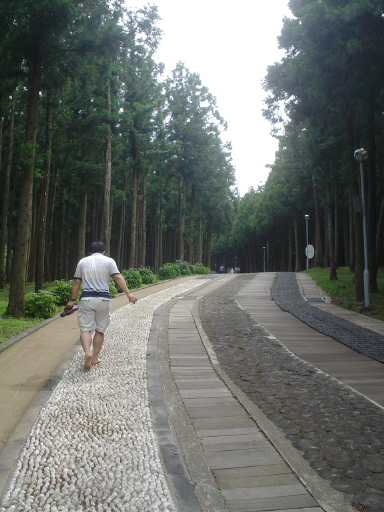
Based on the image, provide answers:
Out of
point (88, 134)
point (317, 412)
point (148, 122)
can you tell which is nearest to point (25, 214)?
point (317, 412)

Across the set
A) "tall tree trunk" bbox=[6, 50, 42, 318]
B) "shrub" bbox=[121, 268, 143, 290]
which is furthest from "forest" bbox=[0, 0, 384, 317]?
"shrub" bbox=[121, 268, 143, 290]

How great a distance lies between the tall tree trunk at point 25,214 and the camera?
12.3 metres

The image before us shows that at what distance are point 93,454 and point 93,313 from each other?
301 cm

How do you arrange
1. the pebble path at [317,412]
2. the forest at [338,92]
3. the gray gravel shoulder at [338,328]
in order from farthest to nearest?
the forest at [338,92] < the gray gravel shoulder at [338,328] < the pebble path at [317,412]

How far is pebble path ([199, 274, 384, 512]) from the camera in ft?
12.0

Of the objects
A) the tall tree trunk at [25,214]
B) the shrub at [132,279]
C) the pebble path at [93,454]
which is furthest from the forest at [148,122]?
the pebble path at [93,454]

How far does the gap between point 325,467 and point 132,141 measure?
26.1m

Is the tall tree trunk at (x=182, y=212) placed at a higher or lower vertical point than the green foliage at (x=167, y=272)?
higher

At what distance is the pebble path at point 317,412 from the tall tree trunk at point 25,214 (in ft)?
18.4

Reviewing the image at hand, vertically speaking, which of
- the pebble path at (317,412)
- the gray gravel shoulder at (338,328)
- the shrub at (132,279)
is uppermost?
the shrub at (132,279)

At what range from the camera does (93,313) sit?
21.9 ft

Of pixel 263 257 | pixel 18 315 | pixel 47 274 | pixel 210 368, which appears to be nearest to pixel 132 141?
pixel 47 274

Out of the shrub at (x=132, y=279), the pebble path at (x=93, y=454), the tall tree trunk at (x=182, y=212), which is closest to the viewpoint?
the pebble path at (x=93, y=454)

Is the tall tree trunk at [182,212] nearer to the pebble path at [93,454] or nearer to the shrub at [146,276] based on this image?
the shrub at [146,276]
